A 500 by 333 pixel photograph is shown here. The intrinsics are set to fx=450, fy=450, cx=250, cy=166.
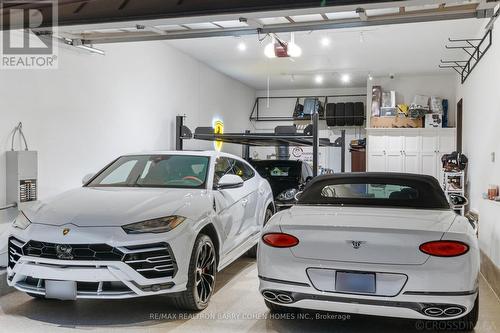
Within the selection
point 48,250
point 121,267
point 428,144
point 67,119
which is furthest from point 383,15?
point 428,144

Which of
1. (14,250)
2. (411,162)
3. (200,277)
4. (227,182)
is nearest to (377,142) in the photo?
(411,162)

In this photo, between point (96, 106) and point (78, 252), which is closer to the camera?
point (78, 252)

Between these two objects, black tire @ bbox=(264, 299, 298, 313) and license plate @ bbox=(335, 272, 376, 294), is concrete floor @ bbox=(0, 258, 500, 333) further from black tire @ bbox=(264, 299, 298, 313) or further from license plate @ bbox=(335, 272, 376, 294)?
license plate @ bbox=(335, 272, 376, 294)

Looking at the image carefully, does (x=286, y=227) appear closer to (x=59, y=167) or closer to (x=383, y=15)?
(x=383, y=15)

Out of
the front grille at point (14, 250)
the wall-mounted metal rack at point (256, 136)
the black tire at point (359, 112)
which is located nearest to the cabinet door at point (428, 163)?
the black tire at point (359, 112)

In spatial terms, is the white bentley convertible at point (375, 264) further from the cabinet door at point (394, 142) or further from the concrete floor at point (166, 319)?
the cabinet door at point (394, 142)

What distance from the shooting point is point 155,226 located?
3430mm

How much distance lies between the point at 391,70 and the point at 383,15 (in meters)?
7.54

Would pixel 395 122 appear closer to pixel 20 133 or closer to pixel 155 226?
pixel 20 133

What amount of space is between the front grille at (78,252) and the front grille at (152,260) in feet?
0.29

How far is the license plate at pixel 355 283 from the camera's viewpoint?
283cm

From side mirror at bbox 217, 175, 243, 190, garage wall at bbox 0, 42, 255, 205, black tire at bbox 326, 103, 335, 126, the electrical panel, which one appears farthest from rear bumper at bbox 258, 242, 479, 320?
black tire at bbox 326, 103, 335, 126

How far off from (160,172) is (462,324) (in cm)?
304

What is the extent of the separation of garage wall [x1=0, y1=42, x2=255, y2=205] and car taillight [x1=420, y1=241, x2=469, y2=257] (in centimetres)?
462
